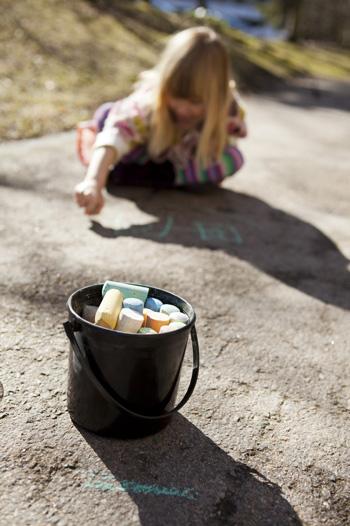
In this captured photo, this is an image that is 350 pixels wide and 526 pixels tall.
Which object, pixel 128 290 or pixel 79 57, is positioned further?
pixel 79 57

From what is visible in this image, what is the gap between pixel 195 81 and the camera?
12.2 ft

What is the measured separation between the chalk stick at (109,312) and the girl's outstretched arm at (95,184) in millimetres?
1254

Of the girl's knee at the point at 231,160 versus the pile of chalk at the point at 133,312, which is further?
the girl's knee at the point at 231,160

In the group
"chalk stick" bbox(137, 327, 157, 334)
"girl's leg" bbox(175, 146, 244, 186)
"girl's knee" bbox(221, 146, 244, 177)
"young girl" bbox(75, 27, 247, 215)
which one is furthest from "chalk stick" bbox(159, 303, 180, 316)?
"girl's knee" bbox(221, 146, 244, 177)

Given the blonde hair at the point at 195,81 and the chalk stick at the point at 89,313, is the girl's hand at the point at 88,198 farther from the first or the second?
the chalk stick at the point at 89,313

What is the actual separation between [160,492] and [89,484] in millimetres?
190

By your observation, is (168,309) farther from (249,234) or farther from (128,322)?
(249,234)

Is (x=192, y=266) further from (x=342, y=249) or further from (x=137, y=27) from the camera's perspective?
(x=137, y=27)

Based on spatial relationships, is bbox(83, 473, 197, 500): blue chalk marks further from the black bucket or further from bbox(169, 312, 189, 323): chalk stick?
bbox(169, 312, 189, 323): chalk stick

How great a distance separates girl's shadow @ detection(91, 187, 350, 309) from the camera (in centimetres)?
330

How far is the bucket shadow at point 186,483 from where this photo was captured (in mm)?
1611

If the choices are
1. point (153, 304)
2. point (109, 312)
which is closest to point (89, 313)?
point (109, 312)

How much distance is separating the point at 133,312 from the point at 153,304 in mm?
161

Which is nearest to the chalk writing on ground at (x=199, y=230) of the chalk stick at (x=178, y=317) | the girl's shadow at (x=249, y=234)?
the girl's shadow at (x=249, y=234)
